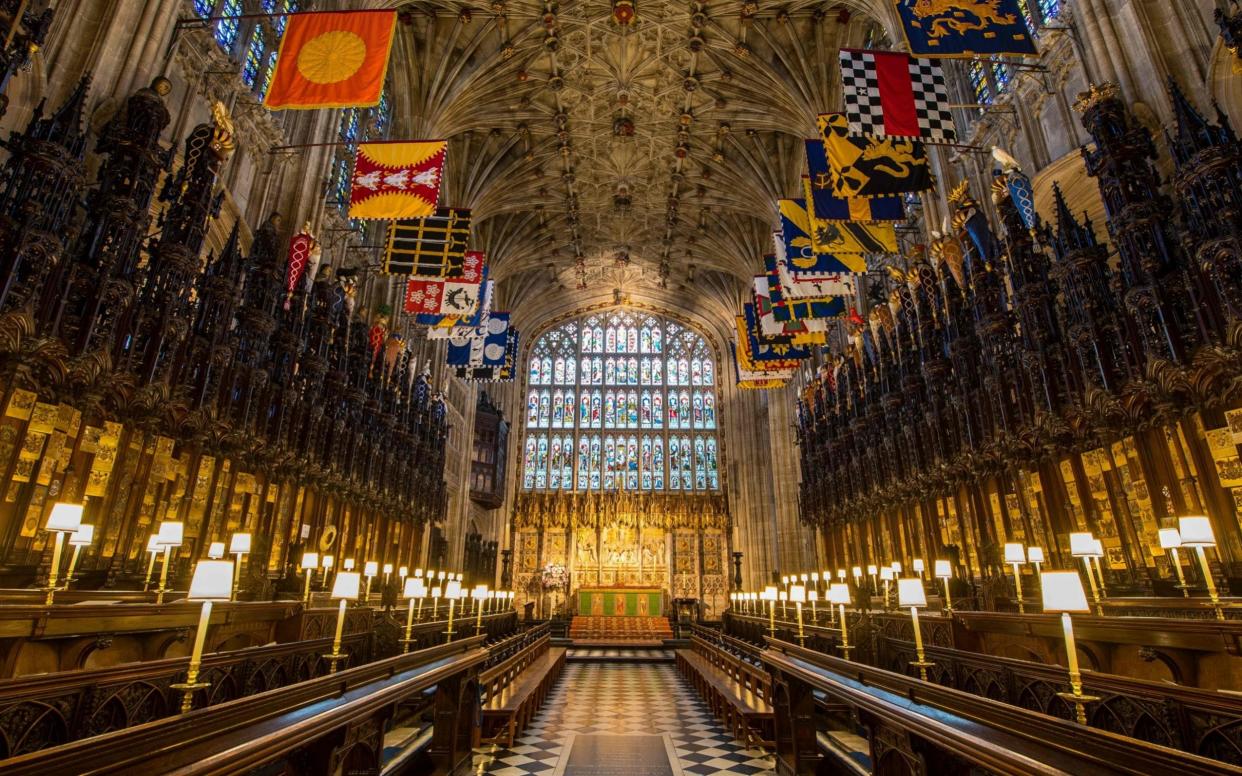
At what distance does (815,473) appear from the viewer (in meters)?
22.4

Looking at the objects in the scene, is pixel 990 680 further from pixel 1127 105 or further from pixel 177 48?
pixel 177 48

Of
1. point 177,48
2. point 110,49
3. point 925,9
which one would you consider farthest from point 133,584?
point 925,9

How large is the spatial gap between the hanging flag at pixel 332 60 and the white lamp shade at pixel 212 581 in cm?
667

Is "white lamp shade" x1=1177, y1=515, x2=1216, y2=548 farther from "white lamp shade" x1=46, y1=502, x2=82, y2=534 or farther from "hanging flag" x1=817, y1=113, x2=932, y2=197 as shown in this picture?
"white lamp shade" x1=46, y1=502, x2=82, y2=534

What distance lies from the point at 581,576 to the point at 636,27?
24.7m

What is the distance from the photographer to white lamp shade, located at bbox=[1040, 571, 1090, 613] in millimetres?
3666

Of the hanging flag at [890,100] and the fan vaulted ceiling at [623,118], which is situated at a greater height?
the fan vaulted ceiling at [623,118]

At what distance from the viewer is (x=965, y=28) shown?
8.44 m

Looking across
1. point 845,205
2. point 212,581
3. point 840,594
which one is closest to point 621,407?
point 845,205

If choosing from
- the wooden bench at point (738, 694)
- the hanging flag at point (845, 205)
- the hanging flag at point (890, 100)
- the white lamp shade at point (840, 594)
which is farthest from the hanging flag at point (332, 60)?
the wooden bench at point (738, 694)

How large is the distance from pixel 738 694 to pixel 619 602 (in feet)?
67.2

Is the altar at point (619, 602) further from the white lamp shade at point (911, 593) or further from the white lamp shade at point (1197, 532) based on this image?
the white lamp shade at point (1197, 532)

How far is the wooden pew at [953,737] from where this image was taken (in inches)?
89.0

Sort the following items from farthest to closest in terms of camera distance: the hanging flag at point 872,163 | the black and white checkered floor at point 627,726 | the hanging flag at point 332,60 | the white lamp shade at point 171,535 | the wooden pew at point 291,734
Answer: the hanging flag at point 872,163 < the hanging flag at point 332,60 < the black and white checkered floor at point 627,726 < the white lamp shade at point 171,535 < the wooden pew at point 291,734
